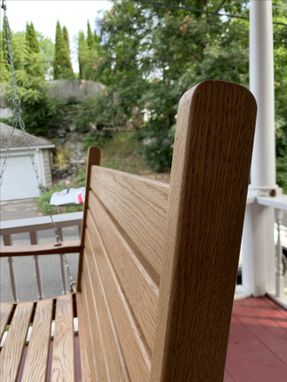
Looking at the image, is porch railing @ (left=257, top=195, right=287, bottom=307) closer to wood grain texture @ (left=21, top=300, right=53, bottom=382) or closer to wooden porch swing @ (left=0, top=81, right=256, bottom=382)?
wood grain texture @ (left=21, top=300, right=53, bottom=382)

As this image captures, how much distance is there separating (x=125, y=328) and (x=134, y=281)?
97mm

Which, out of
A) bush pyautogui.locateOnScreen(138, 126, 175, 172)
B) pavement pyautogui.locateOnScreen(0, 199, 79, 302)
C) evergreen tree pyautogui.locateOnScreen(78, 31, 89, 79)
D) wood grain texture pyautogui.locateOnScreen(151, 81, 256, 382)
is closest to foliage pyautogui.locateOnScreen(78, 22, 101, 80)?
evergreen tree pyautogui.locateOnScreen(78, 31, 89, 79)

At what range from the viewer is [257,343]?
5.53ft

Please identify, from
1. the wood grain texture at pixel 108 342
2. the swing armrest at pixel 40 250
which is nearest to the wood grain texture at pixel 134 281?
the wood grain texture at pixel 108 342

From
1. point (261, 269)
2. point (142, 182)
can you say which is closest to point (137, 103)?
point (261, 269)

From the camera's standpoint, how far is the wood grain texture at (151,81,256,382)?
1.05 feet

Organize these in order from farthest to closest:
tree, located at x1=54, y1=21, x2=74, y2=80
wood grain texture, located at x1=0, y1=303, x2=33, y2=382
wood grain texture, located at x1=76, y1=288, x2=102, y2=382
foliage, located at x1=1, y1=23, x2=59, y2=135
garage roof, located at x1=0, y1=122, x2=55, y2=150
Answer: tree, located at x1=54, y1=21, x2=74, y2=80
foliage, located at x1=1, y1=23, x2=59, y2=135
garage roof, located at x1=0, y1=122, x2=55, y2=150
wood grain texture, located at x1=0, y1=303, x2=33, y2=382
wood grain texture, located at x1=76, y1=288, x2=102, y2=382

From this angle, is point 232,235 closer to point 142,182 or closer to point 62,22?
point 142,182

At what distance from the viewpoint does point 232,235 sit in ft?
1.14

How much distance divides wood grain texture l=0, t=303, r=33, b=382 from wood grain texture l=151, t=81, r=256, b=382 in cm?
77

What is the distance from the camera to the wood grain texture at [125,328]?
1.57 ft

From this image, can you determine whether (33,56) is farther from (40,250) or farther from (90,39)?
(40,250)

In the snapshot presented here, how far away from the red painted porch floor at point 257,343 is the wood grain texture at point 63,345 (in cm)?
74

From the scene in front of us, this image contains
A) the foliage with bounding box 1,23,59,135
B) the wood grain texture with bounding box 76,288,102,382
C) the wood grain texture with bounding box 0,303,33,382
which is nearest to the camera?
the wood grain texture with bounding box 76,288,102,382
